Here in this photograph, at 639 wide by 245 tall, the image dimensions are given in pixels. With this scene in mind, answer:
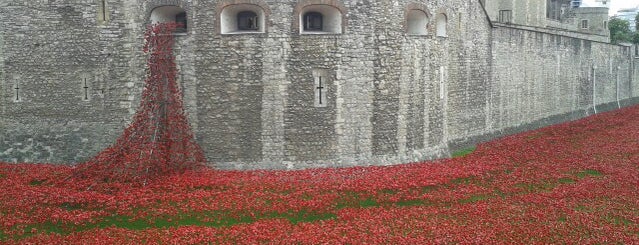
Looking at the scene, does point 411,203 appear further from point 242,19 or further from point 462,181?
point 242,19

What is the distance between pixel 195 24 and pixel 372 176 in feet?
22.8

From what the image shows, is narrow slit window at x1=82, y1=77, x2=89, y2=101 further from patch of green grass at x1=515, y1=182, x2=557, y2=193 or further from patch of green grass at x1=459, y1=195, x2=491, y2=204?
patch of green grass at x1=515, y1=182, x2=557, y2=193

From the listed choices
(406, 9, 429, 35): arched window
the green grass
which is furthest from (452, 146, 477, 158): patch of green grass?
the green grass

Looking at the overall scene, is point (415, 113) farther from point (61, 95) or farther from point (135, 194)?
point (61, 95)

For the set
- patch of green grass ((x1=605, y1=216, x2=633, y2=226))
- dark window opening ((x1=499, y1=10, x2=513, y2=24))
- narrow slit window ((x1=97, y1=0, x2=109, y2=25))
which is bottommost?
patch of green grass ((x1=605, y1=216, x2=633, y2=226))

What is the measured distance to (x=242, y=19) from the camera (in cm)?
1839

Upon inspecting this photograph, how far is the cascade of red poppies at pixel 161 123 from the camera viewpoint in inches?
677

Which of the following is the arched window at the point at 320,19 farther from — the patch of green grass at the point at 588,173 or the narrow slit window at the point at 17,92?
the narrow slit window at the point at 17,92

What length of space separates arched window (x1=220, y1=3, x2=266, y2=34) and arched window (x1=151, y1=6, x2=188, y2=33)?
1462 mm

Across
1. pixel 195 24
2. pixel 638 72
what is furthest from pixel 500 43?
pixel 638 72

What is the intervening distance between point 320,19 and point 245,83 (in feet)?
10.4

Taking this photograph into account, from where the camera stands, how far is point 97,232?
39.7 ft

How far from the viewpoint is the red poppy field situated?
11.9m

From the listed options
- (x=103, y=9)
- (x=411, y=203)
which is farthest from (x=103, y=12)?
(x=411, y=203)
